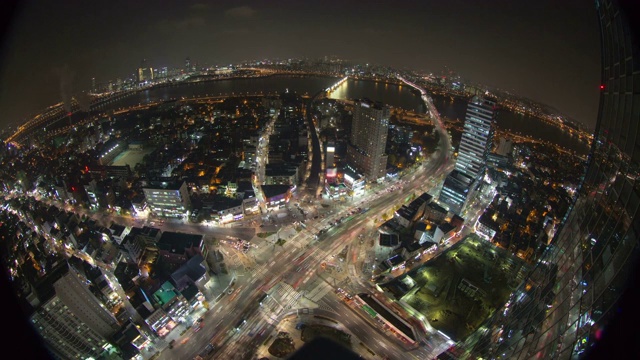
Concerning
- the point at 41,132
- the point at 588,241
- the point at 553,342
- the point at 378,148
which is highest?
the point at 588,241

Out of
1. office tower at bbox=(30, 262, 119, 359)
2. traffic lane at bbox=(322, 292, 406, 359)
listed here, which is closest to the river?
traffic lane at bbox=(322, 292, 406, 359)

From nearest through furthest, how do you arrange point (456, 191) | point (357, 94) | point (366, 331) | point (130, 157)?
point (366, 331), point (456, 191), point (130, 157), point (357, 94)

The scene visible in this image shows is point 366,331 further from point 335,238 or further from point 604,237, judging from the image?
point 604,237

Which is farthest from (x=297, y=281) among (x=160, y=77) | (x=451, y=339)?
(x=160, y=77)

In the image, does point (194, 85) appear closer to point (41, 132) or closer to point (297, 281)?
point (41, 132)

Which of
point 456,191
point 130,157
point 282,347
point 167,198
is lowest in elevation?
point 130,157

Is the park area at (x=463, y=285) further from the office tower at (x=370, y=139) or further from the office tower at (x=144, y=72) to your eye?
the office tower at (x=144, y=72)

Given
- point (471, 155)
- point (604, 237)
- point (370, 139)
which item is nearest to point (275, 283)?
point (604, 237)
